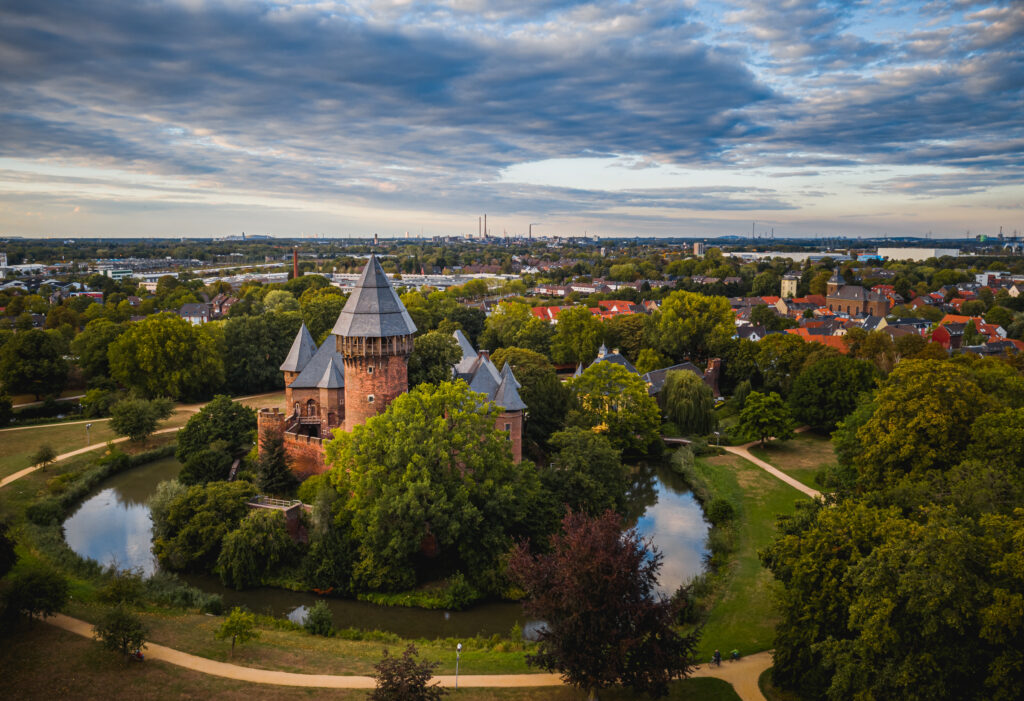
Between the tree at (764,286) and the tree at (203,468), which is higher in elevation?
the tree at (764,286)

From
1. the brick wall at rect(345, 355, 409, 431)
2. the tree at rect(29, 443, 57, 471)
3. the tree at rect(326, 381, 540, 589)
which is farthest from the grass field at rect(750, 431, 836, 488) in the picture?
the tree at rect(29, 443, 57, 471)

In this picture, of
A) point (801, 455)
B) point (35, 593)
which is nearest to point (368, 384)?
point (35, 593)

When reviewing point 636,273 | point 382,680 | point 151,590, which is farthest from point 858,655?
point 636,273

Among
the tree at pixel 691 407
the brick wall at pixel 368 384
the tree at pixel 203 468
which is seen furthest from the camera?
the tree at pixel 691 407

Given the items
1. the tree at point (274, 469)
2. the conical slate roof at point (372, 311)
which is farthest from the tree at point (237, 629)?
the conical slate roof at point (372, 311)

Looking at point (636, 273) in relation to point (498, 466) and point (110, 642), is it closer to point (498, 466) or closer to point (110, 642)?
point (498, 466)

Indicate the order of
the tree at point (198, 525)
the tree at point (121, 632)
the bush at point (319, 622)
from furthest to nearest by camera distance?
the tree at point (198, 525) < the bush at point (319, 622) < the tree at point (121, 632)

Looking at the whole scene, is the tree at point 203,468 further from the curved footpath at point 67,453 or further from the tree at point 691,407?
the tree at point 691,407
